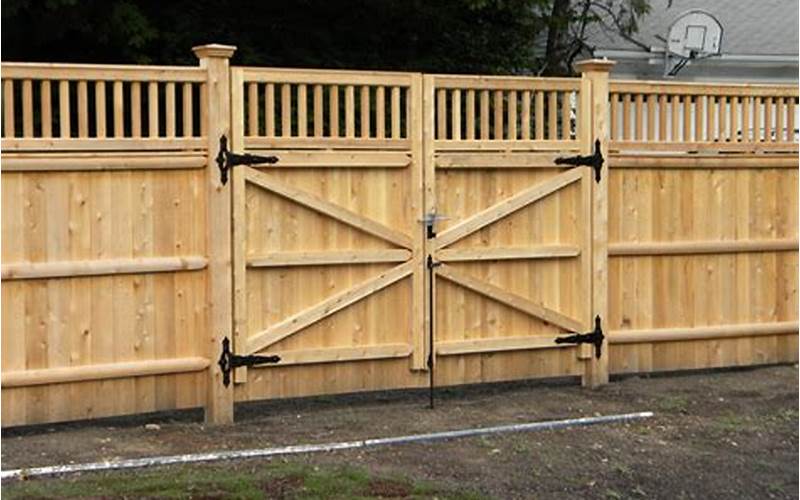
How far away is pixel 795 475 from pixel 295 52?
7204mm

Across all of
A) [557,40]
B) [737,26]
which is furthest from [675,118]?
[737,26]

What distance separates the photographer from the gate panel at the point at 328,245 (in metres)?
7.76

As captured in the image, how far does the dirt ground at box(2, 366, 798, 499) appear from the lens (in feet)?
21.3

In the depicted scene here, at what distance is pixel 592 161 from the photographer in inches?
343

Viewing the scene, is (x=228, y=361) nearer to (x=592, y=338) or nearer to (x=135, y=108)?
(x=135, y=108)

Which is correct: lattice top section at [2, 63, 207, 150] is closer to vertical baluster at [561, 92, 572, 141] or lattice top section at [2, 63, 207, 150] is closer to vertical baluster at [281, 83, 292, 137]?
vertical baluster at [281, 83, 292, 137]

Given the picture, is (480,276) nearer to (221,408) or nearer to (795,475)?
(221,408)

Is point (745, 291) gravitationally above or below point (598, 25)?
below

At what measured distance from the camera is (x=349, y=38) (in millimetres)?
12867

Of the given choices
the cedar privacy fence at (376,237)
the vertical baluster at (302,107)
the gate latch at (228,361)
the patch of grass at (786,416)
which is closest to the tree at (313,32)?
the cedar privacy fence at (376,237)

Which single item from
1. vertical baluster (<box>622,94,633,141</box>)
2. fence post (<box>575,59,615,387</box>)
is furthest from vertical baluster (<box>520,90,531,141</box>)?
vertical baluster (<box>622,94,633,141</box>)

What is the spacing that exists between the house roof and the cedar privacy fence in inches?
235

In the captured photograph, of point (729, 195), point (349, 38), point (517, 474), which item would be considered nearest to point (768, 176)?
point (729, 195)

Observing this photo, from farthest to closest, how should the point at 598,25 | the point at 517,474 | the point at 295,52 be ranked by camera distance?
the point at 598,25 → the point at 295,52 → the point at 517,474
